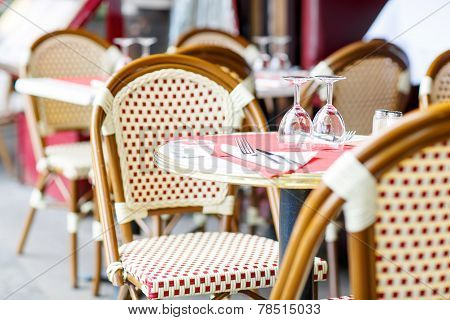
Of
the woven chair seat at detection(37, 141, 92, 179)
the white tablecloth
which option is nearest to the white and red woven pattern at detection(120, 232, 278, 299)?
the woven chair seat at detection(37, 141, 92, 179)

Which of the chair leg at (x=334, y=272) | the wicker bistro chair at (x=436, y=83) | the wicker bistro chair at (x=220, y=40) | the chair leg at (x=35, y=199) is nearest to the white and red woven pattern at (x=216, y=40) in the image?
the wicker bistro chair at (x=220, y=40)

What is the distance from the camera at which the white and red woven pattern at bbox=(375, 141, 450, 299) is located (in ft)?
3.87

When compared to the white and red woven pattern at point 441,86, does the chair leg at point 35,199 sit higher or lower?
lower

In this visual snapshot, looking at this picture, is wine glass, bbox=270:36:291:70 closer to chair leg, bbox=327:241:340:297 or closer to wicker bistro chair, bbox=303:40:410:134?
wicker bistro chair, bbox=303:40:410:134

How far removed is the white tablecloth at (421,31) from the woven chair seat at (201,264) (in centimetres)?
193

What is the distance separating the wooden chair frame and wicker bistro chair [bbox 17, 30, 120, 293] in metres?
0.86

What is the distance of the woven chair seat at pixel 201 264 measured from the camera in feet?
6.00

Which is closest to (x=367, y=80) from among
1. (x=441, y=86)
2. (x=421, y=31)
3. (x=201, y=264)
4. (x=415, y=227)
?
(x=441, y=86)

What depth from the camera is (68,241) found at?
389 centimetres

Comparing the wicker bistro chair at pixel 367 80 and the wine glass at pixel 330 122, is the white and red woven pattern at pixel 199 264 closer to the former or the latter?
the wine glass at pixel 330 122

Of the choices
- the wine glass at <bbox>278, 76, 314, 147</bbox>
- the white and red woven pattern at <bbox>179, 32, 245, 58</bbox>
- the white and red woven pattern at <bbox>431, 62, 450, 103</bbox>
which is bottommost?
the wine glass at <bbox>278, 76, 314, 147</bbox>

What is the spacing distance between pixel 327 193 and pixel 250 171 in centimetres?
42

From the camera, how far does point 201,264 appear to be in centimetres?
193
